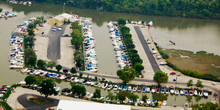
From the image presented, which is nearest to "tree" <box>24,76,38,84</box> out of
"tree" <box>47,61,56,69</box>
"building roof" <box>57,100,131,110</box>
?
"tree" <box>47,61,56,69</box>

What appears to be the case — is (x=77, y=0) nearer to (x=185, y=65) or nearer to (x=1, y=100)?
(x=185, y=65)

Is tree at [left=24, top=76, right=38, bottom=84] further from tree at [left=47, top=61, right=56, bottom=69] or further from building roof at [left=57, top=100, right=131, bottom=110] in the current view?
building roof at [left=57, top=100, right=131, bottom=110]

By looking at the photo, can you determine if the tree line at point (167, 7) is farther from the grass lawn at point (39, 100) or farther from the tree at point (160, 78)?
the grass lawn at point (39, 100)

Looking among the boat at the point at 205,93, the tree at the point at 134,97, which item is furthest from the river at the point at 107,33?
the tree at the point at 134,97

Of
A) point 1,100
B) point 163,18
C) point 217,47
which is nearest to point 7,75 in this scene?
point 1,100

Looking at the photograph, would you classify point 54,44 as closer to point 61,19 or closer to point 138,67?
point 61,19

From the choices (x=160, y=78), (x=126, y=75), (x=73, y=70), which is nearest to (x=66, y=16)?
(x=73, y=70)
